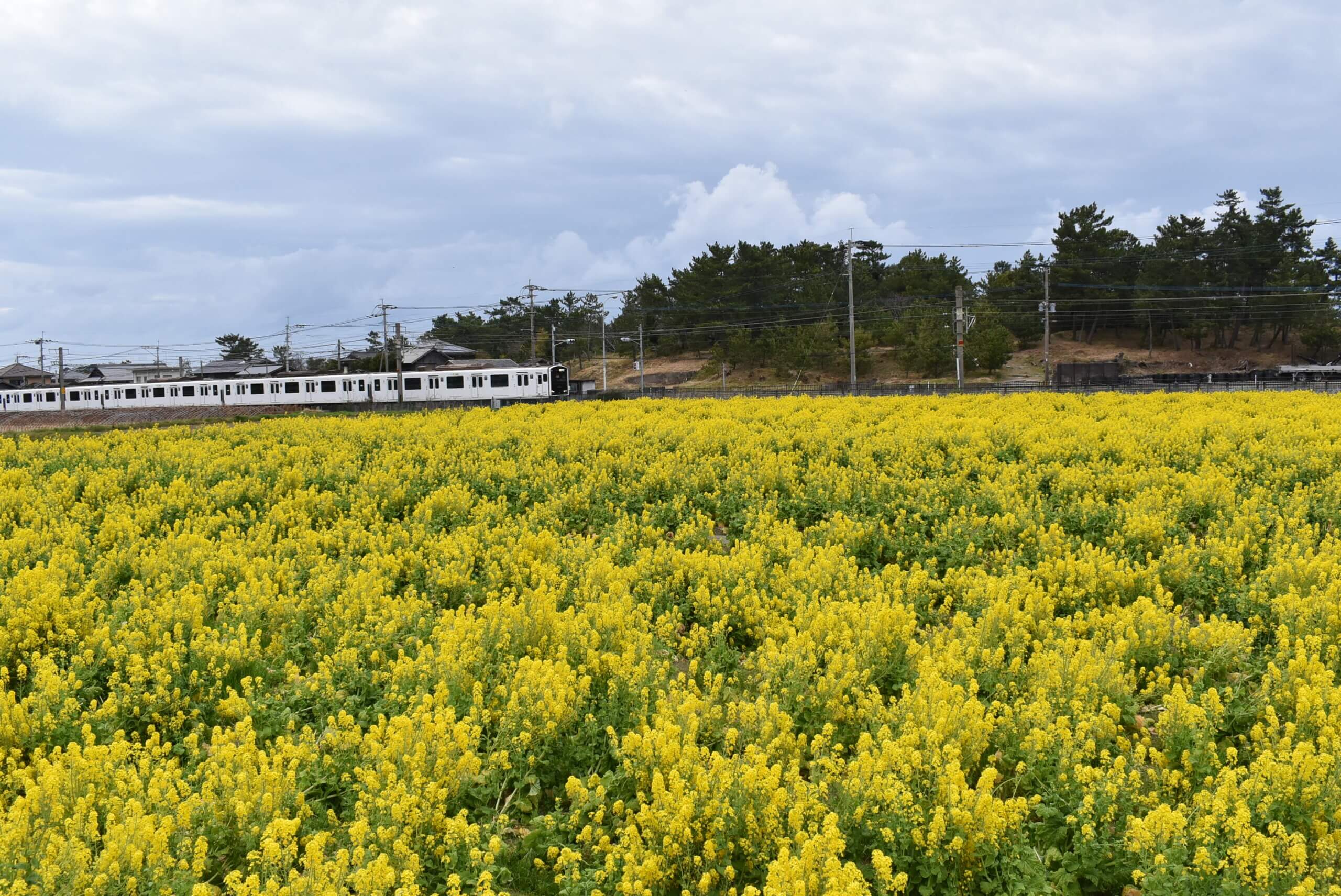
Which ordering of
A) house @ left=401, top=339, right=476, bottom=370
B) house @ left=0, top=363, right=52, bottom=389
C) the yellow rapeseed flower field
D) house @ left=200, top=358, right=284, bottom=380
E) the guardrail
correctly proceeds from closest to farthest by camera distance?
the yellow rapeseed flower field → the guardrail → house @ left=401, top=339, right=476, bottom=370 → house @ left=200, top=358, right=284, bottom=380 → house @ left=0, top=363, right=52, bottom=389

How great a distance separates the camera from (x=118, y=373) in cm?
10325

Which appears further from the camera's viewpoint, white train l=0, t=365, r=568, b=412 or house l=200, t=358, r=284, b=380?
house l=200, t=358, r=284, b=380

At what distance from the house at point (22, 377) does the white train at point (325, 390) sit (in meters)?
46.6

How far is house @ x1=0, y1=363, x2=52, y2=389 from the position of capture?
95.6 metres

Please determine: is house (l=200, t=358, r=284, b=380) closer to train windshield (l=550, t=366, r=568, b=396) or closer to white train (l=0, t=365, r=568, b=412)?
white train (l=0, t=365, r=568, b=412)

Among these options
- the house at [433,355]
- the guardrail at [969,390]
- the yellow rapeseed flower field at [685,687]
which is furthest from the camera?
the house at [433,355]

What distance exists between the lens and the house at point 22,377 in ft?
314

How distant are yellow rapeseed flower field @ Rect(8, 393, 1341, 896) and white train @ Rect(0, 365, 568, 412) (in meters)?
34.9

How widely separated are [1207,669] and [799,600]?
9.17 feet

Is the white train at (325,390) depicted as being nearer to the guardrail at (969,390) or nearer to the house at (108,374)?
the guardrail at (969,390)

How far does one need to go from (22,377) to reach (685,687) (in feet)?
397

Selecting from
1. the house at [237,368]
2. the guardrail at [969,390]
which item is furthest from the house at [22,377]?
the guardrail at [969,390]

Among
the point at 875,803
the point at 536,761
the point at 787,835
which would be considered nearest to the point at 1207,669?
the point at 875,803

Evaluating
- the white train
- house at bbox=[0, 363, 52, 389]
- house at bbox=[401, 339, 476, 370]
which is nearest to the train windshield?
the white train
